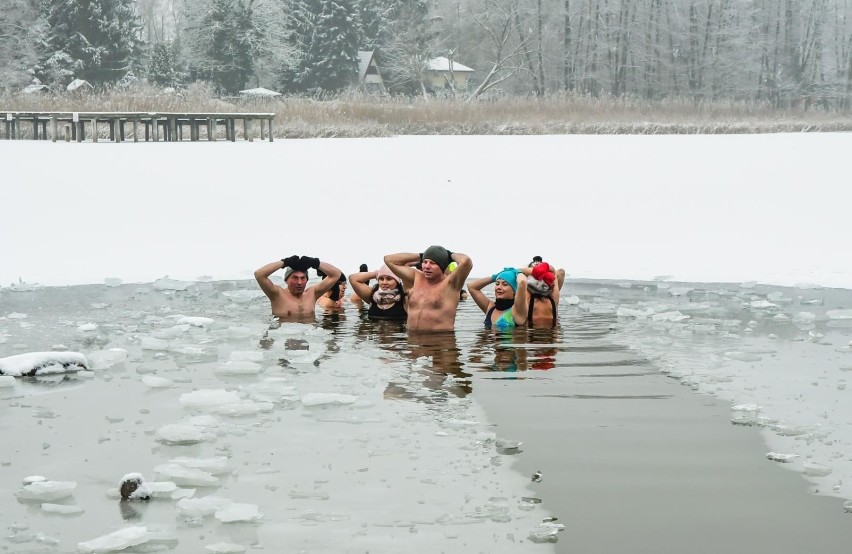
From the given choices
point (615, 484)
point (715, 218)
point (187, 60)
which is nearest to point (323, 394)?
point (615, 484)

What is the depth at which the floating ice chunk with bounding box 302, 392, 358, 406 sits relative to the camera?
7.31m

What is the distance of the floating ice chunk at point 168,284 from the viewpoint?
13281 millimetres

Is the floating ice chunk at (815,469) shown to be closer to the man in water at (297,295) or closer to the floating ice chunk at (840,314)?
the floating ice chunk at (840,314)

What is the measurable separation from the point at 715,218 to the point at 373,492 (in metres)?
14.4

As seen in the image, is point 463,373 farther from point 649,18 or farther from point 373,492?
point 649,18

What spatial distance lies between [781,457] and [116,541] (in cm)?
322

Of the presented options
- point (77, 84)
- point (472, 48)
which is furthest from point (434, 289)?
point (472, 48)

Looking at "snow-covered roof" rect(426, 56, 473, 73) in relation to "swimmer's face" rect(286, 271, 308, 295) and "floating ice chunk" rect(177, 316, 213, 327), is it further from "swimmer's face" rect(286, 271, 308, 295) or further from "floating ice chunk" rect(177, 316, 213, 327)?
"floating ice chunk" rect(177, 316, 213, 327)

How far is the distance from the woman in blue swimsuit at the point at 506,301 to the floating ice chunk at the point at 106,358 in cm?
328

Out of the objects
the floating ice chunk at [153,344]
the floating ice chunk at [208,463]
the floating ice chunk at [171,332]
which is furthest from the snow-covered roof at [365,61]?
the floating ice chunk at [208,463]

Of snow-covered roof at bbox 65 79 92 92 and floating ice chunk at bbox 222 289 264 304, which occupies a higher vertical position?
snow-covered roof at bbox 65 79 92 92

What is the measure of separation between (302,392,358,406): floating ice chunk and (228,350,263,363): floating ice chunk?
57.4 inches

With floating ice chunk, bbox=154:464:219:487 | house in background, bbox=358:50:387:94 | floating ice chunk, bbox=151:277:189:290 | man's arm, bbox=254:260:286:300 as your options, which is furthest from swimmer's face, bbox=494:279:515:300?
house in background, bbox=358:50:387:94

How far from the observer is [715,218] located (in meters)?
18.9
